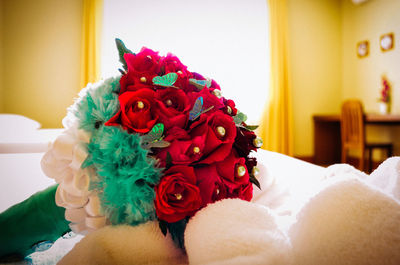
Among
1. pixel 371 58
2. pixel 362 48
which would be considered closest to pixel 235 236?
pixel 371 58

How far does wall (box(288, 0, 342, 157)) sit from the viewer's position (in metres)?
4.39

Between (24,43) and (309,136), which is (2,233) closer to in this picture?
(24,43)

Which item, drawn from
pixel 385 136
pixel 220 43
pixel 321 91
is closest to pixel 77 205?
pixel 220 43

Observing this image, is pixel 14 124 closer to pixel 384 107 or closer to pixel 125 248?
pixel 125 248

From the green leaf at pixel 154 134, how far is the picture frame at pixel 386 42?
4.68 metres

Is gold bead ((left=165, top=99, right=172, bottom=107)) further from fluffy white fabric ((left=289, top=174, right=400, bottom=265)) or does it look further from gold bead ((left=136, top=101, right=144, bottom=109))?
fluffy white fabric ((left=289, top=174, right=400, bottom=265))

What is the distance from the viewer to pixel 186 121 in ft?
1.47

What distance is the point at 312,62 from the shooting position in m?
4.50

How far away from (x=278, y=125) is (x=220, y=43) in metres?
1.68

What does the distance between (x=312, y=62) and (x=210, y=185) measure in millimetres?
→ 4807

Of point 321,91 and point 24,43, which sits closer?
point 24,43

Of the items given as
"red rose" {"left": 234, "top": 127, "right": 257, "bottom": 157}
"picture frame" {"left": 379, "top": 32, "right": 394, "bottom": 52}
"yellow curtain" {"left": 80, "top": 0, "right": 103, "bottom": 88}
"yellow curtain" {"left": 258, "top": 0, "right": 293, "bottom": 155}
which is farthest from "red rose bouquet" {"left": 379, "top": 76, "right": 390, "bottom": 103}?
"yellow curtain" {"left": 80, "top": 0, "right": 103, "bottom": 88}

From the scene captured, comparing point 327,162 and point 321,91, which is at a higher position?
point 321,91

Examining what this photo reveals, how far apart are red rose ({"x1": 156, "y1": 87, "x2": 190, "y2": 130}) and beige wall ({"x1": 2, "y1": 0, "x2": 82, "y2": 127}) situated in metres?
3.69
